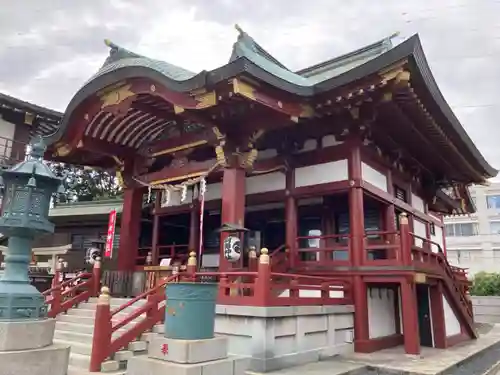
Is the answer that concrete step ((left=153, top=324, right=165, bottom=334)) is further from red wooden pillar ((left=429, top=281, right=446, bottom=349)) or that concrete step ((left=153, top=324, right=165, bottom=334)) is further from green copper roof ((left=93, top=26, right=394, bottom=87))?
red wooden pillar ((left=429, top=281, right=446, bottom=349))

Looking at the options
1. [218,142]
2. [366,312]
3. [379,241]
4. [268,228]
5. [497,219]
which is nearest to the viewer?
[366,312]

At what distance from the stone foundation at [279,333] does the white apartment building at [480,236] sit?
41.8 m

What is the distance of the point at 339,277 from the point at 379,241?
2795 mm

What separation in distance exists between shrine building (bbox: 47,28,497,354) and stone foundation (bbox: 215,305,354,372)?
1073mm

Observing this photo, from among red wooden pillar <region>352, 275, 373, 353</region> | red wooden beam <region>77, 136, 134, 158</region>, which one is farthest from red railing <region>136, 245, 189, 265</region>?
red wooden pillar <region>352, 275, 373, 353</region>

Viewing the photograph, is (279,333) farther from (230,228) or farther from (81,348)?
(81,348)

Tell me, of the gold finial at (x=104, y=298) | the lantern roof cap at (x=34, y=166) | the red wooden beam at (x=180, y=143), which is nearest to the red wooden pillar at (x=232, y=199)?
the red wooden beam at (x=180, y=143)

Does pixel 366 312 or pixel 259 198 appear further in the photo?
pixel 259 198

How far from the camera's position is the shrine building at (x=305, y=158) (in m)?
8.59

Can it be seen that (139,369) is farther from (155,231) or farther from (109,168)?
(109,168)

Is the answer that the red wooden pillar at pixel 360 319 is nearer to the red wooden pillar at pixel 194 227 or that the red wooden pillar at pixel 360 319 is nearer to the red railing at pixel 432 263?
the red railing at pixel 432 263

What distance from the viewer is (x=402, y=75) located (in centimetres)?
795

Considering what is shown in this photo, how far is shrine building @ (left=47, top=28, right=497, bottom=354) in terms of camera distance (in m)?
8.59

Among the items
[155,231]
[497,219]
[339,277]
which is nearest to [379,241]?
[339,277]
